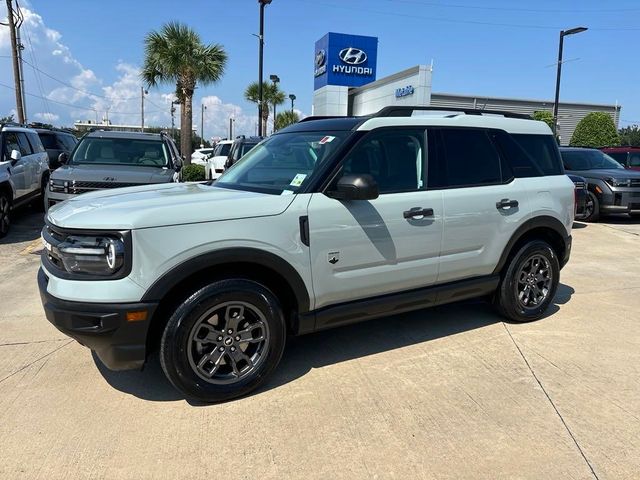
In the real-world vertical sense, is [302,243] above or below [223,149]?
below

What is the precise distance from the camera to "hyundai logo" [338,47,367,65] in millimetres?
32750

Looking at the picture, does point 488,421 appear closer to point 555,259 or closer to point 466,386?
point 466,386

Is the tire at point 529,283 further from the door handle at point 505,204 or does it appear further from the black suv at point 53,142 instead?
the black suv at point 53,142

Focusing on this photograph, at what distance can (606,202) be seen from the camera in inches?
463

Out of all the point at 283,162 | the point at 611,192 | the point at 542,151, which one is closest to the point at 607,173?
the point at 611,192

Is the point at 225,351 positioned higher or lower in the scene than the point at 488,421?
higher

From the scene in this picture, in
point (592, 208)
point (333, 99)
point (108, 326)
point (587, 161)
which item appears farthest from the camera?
point (333, 99)

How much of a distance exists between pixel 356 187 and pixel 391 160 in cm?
72

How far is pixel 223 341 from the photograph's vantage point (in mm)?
3326

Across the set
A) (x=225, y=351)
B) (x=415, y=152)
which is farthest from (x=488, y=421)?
(x=415, y=152)

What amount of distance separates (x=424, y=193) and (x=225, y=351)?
75.8 inches

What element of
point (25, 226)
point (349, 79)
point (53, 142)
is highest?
point (349, 79)

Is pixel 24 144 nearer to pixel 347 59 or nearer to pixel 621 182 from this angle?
pixel 621 182

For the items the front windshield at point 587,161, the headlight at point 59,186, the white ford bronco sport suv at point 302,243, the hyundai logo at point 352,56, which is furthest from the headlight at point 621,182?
the hyundai logo at point 352,56
